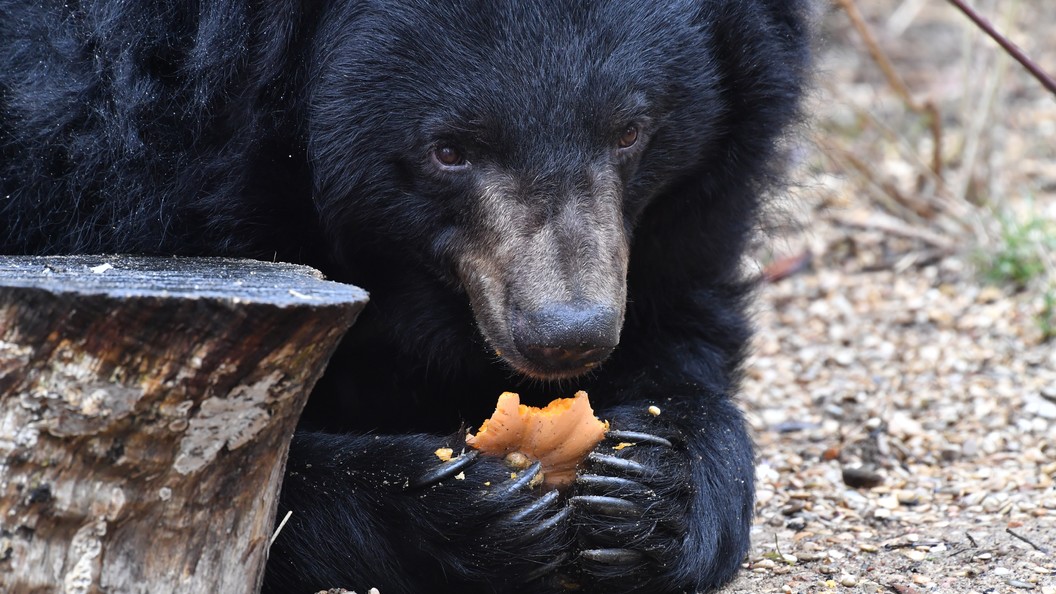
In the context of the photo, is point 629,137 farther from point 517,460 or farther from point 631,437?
point 517,460

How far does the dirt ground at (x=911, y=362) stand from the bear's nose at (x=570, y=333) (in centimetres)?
88

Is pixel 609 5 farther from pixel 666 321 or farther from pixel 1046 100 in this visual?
pixel 1046 100

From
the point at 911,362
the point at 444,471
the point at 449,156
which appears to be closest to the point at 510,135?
the point at 449,156

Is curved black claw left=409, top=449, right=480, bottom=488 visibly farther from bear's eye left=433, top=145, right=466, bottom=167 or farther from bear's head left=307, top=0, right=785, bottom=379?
bear's eye left=433, top=145, right=466, bottom=167

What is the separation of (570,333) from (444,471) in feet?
1.71

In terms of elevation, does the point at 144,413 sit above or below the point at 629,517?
above

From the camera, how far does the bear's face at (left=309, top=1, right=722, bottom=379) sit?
314 centimetres

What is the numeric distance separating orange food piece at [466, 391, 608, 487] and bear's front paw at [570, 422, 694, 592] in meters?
0.05

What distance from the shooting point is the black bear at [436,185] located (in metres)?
3.17

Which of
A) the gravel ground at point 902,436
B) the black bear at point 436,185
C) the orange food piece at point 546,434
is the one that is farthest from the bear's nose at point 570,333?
the gravel ground at point 902,436

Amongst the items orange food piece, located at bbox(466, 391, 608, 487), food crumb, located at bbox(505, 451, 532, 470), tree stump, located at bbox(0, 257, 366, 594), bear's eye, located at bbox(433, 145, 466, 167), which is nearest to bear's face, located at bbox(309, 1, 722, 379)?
bear's eye, located at bbox(433, 145, 466, 167)

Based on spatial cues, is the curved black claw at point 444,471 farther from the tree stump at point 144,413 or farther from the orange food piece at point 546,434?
the tree stump at point 144,413

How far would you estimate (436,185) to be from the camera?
331 cm

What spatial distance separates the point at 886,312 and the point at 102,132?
4.33 meters
